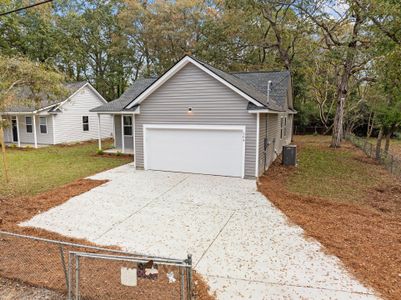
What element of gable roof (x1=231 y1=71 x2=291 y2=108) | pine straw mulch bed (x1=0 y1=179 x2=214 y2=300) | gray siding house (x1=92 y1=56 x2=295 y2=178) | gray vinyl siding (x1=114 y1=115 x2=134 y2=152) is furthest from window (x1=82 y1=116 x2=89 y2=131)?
pine straw mulch bed (x1=0 y1=179 x2=214 y2=300)

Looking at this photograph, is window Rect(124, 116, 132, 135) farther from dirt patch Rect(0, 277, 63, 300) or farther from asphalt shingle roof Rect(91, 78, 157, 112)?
dirt patch Rect(0, 277, 63, 300)

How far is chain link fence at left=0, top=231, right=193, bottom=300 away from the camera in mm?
3359

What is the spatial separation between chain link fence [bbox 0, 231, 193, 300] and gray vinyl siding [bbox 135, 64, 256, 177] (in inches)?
274

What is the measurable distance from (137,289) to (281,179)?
8.00 metres

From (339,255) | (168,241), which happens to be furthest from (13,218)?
(339,255)

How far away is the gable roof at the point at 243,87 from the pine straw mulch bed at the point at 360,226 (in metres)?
3.26

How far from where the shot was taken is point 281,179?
1070cm

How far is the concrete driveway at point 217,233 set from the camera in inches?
166

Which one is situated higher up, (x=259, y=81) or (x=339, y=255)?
(x=259, y=81)

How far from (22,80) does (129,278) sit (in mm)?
7336

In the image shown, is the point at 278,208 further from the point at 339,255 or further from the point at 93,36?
the point at 93,36

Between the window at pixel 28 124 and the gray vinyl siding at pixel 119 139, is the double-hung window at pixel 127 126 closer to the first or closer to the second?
the gray vinyl siding at pixel 119 139

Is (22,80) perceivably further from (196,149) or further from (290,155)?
(290,155)

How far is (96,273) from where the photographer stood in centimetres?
418
